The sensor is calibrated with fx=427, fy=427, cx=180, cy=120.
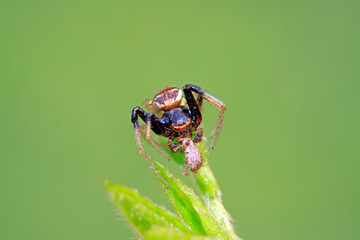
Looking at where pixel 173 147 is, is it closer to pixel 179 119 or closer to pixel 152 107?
pixel 179 119

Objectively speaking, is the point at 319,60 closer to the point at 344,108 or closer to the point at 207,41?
the point at 344,108

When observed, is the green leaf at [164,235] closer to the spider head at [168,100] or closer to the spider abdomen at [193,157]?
the spider abdomen at [193,157]

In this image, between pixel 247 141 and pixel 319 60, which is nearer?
pixel 247 141

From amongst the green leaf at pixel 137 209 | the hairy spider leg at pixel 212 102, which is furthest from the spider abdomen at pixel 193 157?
the green leaf at pixel 137 209

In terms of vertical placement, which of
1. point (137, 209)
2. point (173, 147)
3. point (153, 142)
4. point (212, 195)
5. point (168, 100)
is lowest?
point (212, 195)

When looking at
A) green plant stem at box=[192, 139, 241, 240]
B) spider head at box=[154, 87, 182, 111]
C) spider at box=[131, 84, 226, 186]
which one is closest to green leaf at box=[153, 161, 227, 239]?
green plant stem at box=[192, 139, 241, 240]

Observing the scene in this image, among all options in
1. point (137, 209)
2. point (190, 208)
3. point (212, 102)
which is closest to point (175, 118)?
point (212, 102)

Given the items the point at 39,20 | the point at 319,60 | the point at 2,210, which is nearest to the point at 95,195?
the point at 2,210
